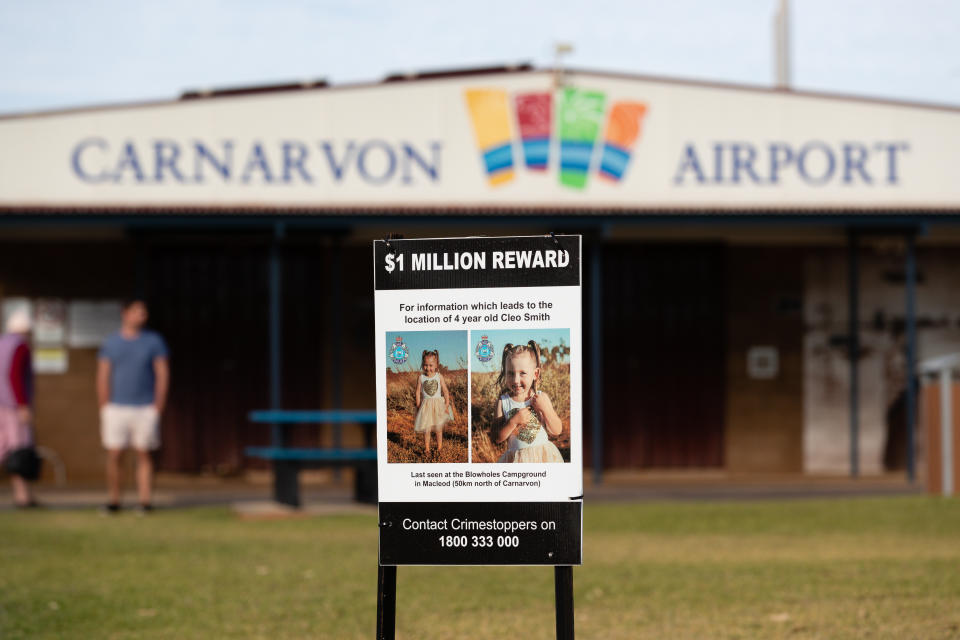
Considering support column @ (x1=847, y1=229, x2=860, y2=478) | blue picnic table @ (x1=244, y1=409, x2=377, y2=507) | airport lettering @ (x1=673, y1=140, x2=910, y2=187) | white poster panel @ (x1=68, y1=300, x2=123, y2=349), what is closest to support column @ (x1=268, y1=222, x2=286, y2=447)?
blue picnic table @ (x1=244, y1=409, x2=377, y2=507)

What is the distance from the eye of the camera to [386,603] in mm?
4777

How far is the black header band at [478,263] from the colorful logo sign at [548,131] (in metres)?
11.5

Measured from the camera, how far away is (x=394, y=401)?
4.69m

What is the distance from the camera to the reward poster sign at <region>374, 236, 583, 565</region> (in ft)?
15.2

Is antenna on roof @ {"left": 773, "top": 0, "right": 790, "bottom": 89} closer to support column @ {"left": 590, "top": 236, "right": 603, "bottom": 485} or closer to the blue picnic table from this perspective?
support column @ {"left": 590, "top": 236, "right": 603, "bottom": 485}

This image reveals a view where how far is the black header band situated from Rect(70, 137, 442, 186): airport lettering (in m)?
11.5

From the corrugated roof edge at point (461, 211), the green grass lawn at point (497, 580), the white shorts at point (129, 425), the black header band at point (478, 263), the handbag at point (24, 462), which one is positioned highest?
the corrugated roof edge at point (461, 211)

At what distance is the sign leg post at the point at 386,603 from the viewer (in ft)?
15.6

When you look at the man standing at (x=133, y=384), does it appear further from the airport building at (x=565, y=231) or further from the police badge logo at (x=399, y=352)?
the police badge logo at (x=399, y=352)

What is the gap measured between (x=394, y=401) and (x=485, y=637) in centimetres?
229

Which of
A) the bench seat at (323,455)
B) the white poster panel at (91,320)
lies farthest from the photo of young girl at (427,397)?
the white poster panel at (91,320)

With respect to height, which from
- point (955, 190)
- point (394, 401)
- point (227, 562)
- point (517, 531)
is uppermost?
point (955, 190)

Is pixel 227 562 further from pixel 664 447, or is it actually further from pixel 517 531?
pixel 664 447

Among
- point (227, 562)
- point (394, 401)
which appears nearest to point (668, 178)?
point (227, 562)
